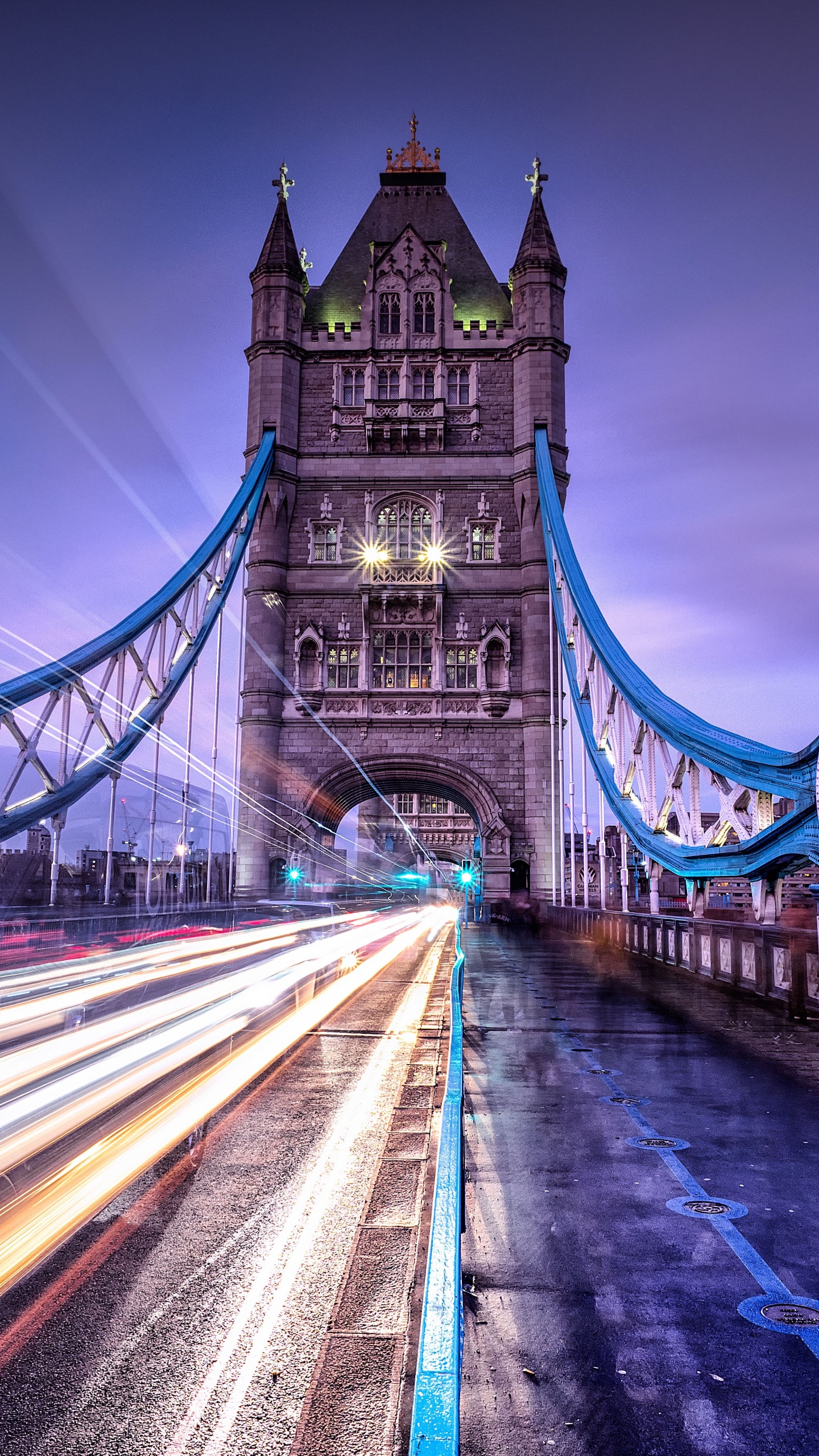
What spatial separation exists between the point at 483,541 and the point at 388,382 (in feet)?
27.0

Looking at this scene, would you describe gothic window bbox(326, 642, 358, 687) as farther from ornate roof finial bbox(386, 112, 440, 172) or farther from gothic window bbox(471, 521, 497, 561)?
→ ornate roof finial bbox(386, 112, 440, 172)

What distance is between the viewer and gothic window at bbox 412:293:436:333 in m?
40.3

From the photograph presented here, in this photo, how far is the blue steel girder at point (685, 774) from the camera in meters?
11.5

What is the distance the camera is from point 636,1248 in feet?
13.9

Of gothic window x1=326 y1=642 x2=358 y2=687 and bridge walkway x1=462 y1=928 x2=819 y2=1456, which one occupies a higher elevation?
gothic window x1=326 y1=642 x2=358 y2=687

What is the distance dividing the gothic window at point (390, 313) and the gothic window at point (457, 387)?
3136mm

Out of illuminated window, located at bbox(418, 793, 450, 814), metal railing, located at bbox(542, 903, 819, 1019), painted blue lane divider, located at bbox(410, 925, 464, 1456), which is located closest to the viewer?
painted blue lane divider, located at bbox(410, 925, 464, 1456)

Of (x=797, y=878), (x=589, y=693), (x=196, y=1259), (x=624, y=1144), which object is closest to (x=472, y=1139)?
(x=624, y=1144)

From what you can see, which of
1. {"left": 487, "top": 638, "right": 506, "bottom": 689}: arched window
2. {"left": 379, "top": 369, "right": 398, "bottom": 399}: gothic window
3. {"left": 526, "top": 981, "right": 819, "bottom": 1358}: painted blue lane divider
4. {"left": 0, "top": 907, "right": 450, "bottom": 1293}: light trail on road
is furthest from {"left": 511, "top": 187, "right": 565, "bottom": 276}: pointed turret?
{"left": 526, "top": 981, "right": 819, "bottom": 1358}: painted blue lane divider

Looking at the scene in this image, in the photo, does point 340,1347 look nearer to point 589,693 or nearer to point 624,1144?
point 624,1144

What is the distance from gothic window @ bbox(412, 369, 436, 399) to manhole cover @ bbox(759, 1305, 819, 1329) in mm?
39187

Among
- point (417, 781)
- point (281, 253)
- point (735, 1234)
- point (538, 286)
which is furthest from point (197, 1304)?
point (281, 253)

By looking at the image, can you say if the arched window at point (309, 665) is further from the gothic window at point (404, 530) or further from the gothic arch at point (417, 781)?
the gothic window at point (404, 530)

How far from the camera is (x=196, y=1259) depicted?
13.5ft
